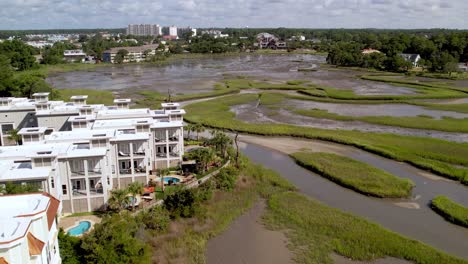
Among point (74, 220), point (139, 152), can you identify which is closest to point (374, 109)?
point (139, 152)

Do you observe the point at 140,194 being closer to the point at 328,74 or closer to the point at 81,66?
the point at 328,74

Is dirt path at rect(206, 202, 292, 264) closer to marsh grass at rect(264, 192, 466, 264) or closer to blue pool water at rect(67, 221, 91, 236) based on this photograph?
marsh grass at rect(264, 192, 466, 264)

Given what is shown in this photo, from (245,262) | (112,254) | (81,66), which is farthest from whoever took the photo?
(81,66)

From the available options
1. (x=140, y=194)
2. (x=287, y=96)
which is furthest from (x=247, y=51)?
(x=140, y=194)

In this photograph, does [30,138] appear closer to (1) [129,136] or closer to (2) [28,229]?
(1) [129,136]

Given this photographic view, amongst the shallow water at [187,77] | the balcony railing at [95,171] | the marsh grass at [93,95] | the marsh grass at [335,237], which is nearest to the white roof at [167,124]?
the balcony railing at [95,171]

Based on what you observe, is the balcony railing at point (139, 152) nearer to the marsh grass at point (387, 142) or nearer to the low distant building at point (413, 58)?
the marsh grass at point (387, 142)

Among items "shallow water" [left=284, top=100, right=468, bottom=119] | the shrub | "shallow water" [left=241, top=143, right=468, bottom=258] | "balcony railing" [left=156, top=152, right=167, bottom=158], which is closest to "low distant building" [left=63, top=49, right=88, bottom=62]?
"shallow water" [left=284, top=100, right=468, bottom=119]
